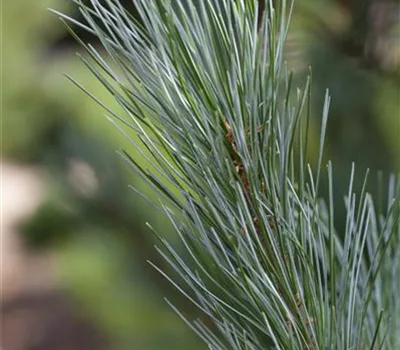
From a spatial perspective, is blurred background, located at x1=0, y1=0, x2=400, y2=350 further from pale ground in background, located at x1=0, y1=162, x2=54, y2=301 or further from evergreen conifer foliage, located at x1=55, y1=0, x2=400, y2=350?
pale ground in background, located at x1=0, y1=162, x2=54, y2=301

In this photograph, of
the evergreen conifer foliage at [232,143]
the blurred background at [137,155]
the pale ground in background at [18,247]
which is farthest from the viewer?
the pale ground in background at [18,247]

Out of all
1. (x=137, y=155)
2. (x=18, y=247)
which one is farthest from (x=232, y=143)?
(x=18, y=247)

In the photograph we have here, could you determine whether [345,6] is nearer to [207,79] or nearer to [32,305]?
[207,79]

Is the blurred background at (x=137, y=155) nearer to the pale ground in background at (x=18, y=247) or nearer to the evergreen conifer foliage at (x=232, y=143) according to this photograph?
the evergreen conifer foliage at (x=232, y=143)

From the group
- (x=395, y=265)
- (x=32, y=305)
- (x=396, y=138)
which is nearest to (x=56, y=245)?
(x=396, y=138)

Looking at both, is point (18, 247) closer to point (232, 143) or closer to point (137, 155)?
point (137, 155)

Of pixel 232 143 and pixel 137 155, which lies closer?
pixel 232 143

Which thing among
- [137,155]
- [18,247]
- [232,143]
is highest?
[232,143]

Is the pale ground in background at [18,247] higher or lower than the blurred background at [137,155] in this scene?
lower

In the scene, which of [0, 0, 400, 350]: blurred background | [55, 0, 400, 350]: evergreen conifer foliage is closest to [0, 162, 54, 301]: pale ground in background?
[0, 0, 400, 350]: blurred background

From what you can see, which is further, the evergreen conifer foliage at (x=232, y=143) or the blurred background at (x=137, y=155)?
the blurred background at (x=137, y=155)

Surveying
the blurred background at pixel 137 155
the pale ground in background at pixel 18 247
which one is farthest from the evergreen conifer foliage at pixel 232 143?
the pale ground in background at pixel 18 247

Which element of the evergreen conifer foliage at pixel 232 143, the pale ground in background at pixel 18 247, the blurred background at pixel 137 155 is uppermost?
the evergreen conifer foliage at pixel 232 143
